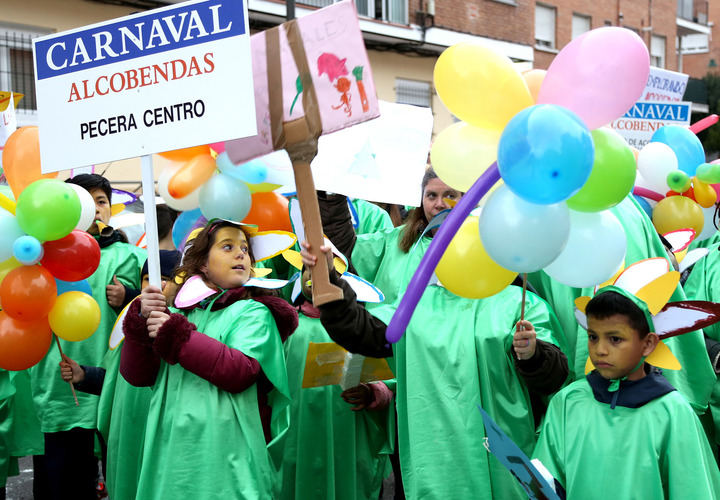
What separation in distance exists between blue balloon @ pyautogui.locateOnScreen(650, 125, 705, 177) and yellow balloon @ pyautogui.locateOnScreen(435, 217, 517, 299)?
3.00 meters

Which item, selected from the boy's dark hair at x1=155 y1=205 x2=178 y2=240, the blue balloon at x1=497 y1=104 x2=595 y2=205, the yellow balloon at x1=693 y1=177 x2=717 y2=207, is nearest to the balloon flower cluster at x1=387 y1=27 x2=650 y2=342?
the blue balloon at x1=497 y1=104 x2=595 y2=205

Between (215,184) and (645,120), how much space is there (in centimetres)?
491

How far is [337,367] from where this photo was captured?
13.3 feet

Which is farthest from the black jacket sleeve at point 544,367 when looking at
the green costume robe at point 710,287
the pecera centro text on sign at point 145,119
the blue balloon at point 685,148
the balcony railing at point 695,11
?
the balcony railing at point 695,11

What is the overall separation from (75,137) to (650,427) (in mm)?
2356

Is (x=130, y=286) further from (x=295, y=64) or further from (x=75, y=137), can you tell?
(x=295, y=64)

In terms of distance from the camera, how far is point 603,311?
301 cm

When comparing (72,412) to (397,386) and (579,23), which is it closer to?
(397,386)

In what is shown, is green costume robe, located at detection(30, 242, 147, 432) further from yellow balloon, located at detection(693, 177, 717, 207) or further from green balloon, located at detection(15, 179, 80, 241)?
yellow balloon, located at detection(693, 177, 717, 207)

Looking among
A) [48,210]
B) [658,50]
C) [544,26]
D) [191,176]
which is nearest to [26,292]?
[48,210]

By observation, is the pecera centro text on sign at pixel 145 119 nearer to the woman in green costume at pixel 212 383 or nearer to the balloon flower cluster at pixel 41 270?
the balloon flower cluster at pixel 41 270

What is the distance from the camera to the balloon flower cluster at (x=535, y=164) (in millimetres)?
2188

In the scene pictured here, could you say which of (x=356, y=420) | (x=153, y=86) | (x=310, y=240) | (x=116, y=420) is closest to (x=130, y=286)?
(x=116, y=420)

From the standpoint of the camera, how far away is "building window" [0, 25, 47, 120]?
13.0 m
